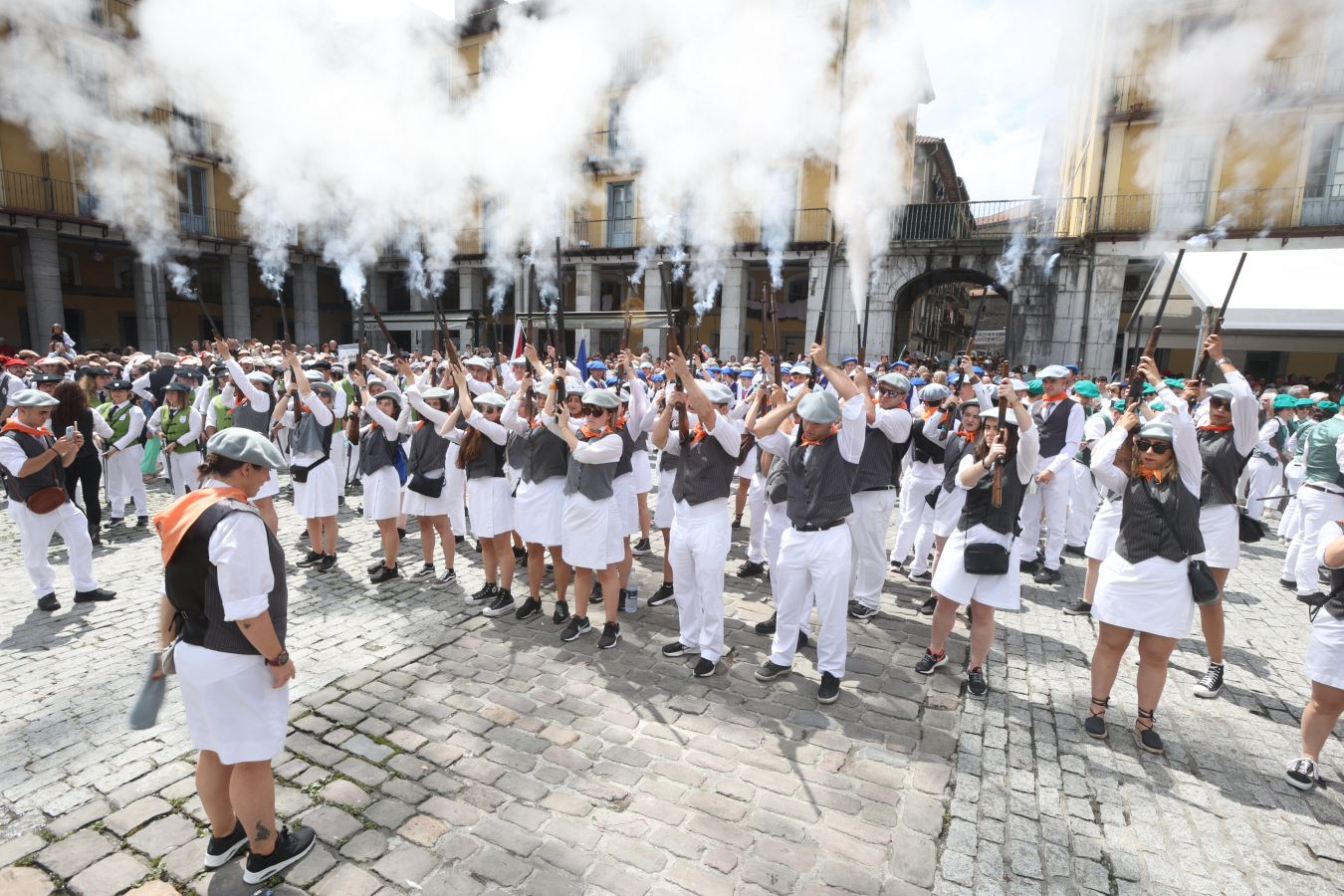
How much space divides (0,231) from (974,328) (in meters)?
29.1

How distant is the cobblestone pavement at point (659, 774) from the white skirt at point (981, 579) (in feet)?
2.52

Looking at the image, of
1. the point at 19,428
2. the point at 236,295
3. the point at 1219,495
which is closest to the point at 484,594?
the point at 19,428

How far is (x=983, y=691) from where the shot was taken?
5.18 meters

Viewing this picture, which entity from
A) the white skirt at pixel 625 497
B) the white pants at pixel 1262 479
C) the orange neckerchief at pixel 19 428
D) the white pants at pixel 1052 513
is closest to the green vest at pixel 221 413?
the orange neckerchief at pixel 19 428

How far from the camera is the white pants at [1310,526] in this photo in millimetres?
6973

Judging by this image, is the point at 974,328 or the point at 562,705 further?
the point at 974,328

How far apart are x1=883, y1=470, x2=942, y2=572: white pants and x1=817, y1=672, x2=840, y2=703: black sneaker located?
325 centimetres

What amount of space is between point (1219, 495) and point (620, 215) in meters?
23.2

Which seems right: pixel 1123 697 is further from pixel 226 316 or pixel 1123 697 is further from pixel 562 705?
pixel 226 316

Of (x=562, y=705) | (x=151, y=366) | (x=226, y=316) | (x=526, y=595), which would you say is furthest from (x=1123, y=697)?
(x=226, y=316)

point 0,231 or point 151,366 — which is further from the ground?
point 0,231

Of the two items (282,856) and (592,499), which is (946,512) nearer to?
(592,499)

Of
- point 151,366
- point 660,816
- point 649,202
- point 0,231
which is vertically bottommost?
point 660,816

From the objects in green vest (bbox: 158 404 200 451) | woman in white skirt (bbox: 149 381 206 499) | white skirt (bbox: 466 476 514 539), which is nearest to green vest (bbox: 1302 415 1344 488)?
white skirt (bbox: 466 476 514 539)
